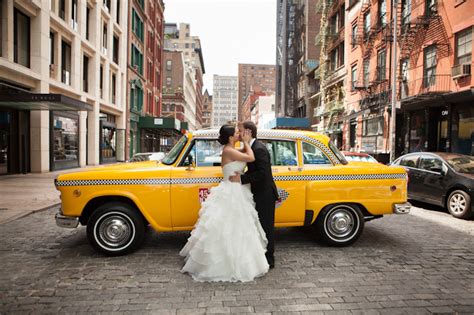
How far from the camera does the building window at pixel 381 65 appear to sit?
25.0m

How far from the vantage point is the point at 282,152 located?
561 cm

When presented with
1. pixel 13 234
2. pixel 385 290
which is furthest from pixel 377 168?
pixel 13 234

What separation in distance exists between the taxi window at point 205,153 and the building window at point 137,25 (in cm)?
3445

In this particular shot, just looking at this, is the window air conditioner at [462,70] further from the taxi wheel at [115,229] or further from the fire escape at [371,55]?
the taxi wheel at [115,229]

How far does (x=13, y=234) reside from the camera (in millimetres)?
6383

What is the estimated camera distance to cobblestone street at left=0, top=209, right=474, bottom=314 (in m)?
3.59

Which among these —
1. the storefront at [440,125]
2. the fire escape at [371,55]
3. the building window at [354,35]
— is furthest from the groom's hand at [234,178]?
the building window at [354,35]

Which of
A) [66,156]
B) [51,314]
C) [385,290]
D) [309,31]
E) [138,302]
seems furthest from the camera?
[309,31]

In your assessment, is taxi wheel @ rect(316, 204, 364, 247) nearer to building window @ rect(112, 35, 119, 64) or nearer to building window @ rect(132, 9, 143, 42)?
building window @ rect(112, 35, 119, 64)

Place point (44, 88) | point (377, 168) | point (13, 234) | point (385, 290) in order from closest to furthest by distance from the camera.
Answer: point (385, 290)
point (377, 168)
point (13, 234)
point (44, 88)

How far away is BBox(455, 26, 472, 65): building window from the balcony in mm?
965

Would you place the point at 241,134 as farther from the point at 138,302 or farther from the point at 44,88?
the point at 44,88

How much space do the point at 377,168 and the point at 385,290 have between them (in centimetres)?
234

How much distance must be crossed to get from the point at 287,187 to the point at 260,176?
1128mm
